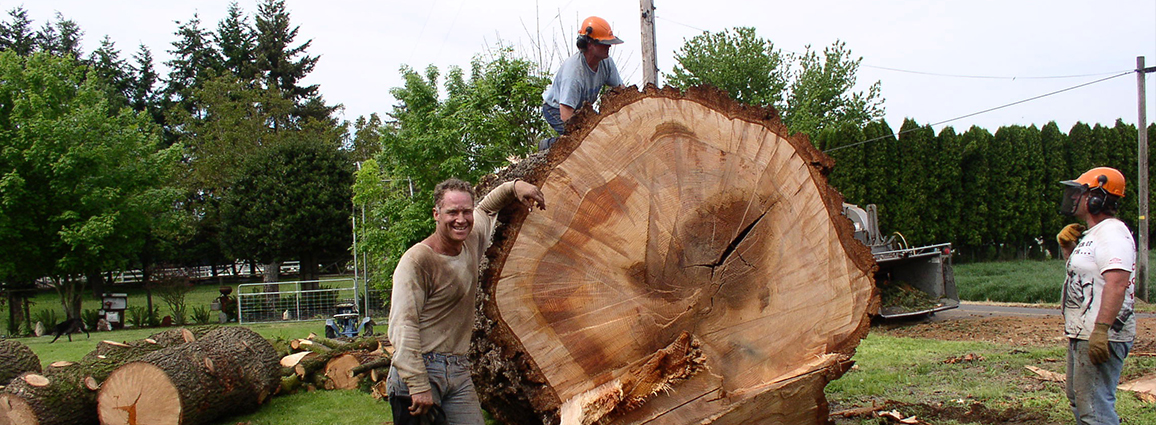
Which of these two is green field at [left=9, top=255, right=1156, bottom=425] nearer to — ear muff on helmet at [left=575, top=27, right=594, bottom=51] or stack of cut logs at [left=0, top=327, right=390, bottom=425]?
stack of cut logs at [left=0, top=327, right=390, bottom=425]

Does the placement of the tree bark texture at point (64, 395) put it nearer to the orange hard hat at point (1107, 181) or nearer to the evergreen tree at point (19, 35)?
the orange hard hat at point (1107, 181)

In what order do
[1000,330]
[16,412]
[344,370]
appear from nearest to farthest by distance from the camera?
[16,412] < [344,370] < [1000,330]

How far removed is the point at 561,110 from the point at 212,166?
24.0 meters

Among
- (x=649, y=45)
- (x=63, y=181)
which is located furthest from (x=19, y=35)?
(x=649, y=45)

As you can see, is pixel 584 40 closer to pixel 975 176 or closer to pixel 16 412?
pixel 16 412

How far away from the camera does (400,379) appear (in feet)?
9.64

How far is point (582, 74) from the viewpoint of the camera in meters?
4.23

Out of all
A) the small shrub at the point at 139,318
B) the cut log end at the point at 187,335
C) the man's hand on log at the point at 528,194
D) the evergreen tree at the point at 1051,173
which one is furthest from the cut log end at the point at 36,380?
the evergreen tree at the point at 1051,173

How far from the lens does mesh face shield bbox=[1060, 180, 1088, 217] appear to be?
3595mm

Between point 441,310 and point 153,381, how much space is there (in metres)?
3.48

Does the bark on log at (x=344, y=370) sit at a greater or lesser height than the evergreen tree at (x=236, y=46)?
lesser

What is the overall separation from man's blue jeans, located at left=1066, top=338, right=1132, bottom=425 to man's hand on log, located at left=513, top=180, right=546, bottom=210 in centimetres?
255


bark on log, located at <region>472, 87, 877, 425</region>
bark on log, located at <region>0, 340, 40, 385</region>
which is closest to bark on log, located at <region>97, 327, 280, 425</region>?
bark on log, located at <region>0, 340, 40, 385</region>

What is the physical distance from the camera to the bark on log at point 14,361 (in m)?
6.23
